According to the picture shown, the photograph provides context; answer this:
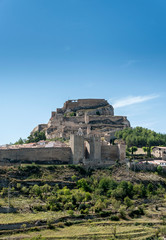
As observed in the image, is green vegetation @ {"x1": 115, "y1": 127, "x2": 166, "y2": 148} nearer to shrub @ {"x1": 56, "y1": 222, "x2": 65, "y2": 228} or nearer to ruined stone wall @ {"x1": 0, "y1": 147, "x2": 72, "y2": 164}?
ruined stone wall @ {"x1": 0, "y1": 147, "x2": 72, "y2": 164}

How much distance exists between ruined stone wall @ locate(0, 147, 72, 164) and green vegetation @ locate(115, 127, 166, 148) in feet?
57.8

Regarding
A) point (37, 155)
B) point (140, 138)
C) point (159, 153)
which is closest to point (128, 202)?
point (37, 155)

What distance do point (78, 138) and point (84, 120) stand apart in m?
28.2

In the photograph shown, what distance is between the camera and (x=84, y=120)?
74750mm

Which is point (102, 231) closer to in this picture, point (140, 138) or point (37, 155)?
point (37, 155)

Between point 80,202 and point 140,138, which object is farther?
point 140,138

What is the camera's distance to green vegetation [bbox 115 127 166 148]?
201ft

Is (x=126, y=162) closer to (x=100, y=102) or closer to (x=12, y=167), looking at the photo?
(x=12, y=167)

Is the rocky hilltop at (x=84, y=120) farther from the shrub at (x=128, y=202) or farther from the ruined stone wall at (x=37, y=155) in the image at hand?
the shrub at (x=128, y=202)

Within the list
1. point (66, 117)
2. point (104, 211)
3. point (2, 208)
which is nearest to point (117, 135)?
point (66, 117)

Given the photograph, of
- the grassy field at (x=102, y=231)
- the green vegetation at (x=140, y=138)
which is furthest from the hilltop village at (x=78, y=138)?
the grassy field at (x=102, y=231)

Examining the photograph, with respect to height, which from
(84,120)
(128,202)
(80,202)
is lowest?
(128,202)

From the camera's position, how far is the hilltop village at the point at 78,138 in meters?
45.8

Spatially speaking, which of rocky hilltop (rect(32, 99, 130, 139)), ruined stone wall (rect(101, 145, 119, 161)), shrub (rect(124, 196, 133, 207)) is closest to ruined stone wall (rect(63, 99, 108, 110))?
rocky hilltop (rect(32, 99, 130, 139))
